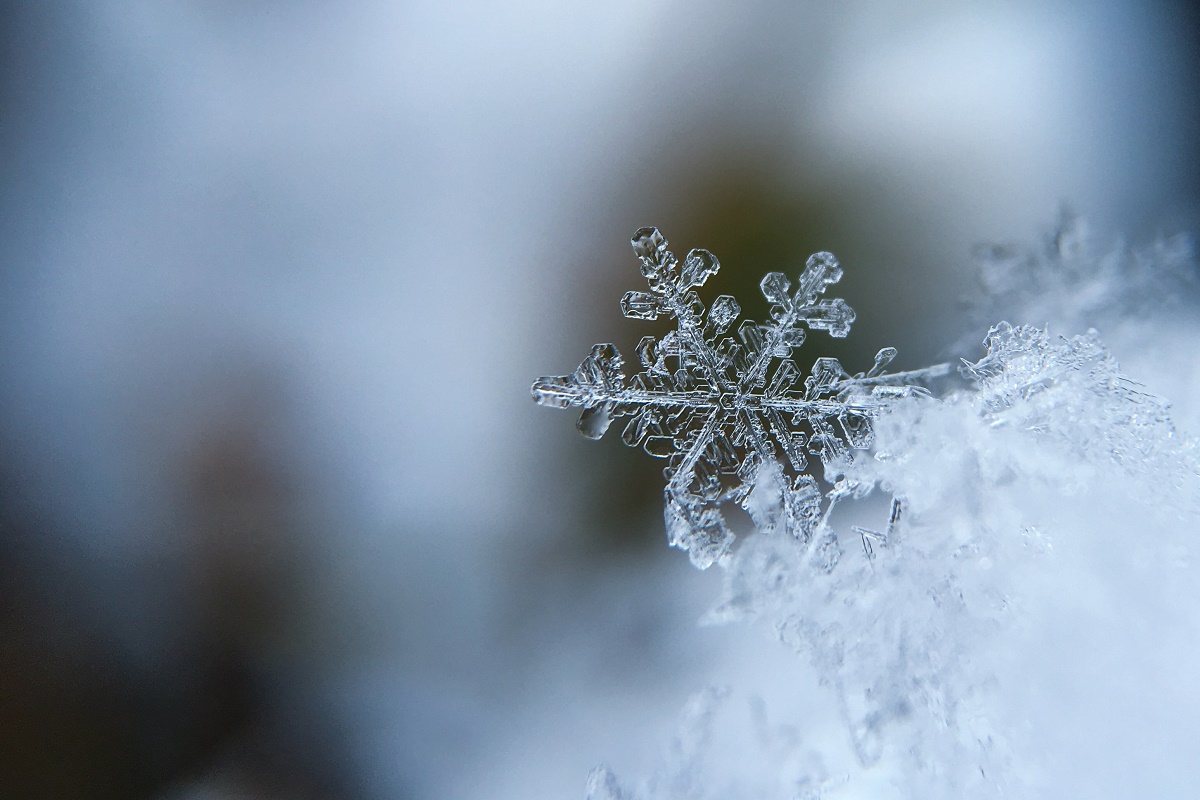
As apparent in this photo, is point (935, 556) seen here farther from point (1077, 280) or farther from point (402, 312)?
point (402, 312)

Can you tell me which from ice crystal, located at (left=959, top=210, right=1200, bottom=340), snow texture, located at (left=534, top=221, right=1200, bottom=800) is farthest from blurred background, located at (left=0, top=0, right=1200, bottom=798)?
snow texture, located at (left=534, top=221, right=1200, bottom=800)

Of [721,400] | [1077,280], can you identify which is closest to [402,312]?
[721,400]

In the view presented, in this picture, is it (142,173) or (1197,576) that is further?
(142,173)

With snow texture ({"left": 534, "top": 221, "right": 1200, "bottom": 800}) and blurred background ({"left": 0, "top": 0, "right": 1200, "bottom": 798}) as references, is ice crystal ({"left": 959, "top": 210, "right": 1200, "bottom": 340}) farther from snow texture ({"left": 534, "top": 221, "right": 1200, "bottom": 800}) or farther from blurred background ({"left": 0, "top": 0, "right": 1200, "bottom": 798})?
snow texture ({"left": 534, "top": 221, "right": 1200, "bottom": 800})

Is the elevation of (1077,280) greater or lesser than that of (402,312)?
greater

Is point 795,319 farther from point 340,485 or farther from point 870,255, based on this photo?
point 340,485

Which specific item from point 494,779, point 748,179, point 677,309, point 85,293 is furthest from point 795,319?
point 85,293

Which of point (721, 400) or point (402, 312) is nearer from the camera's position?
point (721, 400)
